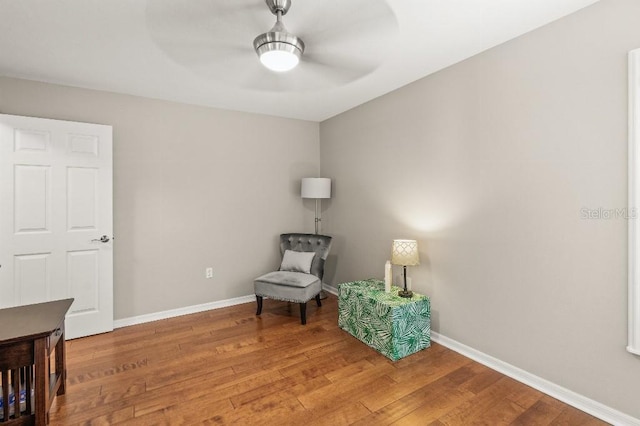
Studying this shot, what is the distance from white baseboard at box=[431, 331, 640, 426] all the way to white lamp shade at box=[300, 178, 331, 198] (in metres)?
2.14

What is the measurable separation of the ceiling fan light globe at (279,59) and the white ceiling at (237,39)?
0.23 m

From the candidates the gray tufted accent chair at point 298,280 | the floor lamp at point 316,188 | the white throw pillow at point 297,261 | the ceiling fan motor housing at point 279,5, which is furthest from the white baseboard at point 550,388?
the ceiling fan motor housing at point 279,5

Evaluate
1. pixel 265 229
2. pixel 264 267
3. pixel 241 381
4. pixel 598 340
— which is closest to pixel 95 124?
pixel 265 229

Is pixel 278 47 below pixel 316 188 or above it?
above

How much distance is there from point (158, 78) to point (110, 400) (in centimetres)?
260

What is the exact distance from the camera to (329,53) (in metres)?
2.16

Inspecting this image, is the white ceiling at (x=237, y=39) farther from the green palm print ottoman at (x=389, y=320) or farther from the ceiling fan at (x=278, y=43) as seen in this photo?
the green palm print ottoman at (x=389, y=320)

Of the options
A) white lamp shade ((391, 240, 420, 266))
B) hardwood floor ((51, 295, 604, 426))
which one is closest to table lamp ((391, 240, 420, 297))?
white lamp shade ((391, 240, 420, 266))

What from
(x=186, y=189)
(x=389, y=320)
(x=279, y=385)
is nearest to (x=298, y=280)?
(x=389, y=320)

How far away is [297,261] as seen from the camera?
3684 mm

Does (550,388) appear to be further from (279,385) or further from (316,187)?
(316,187)

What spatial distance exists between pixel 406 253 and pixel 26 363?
2.55 meters

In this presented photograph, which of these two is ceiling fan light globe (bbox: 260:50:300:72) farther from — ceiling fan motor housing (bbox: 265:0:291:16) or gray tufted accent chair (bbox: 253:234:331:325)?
gray tufted accent chair (bbox: 253:234:331:325)

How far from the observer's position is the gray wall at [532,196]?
176 cm
